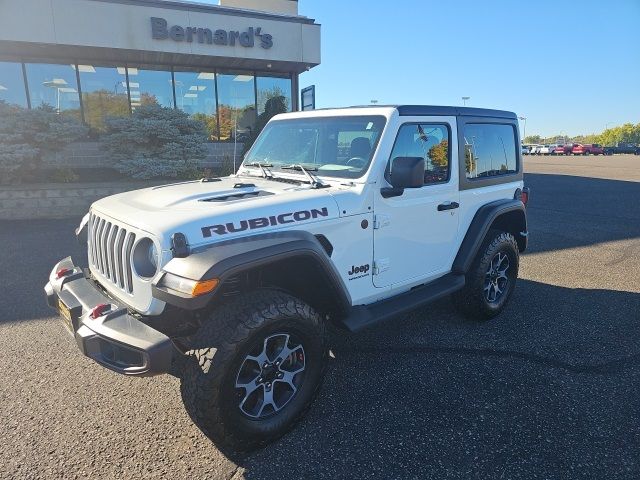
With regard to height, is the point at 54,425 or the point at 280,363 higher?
the point at 280,363

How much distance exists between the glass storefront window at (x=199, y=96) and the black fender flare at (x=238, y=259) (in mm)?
12900

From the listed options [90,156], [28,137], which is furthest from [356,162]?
[90,156]

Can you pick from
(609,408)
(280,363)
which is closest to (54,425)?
(280,363)

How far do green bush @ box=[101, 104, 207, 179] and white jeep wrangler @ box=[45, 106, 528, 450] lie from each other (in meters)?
7.36

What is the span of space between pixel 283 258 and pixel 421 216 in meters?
1.45

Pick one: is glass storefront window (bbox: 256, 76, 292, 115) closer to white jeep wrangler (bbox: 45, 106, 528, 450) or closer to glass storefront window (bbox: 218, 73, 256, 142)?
glass storefront window (bbox: 218, 73, 256, 142)

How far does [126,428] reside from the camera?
273 cm

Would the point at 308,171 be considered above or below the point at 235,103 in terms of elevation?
below

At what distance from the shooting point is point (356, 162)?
3203mm

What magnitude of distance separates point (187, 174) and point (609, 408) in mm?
10183

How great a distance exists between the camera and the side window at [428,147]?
334 cm

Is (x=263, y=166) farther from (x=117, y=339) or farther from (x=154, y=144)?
(x=154, y=144)

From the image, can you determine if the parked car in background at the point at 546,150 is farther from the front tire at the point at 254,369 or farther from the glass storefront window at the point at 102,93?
the front tire at the point at 254,369

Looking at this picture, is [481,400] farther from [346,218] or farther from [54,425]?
[54,425]
